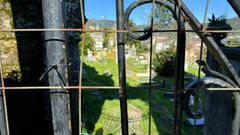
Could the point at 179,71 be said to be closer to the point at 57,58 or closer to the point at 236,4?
the point at 236,4

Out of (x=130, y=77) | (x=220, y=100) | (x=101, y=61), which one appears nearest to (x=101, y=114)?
(x=220, y=100)

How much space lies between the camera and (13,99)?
75.4 inches

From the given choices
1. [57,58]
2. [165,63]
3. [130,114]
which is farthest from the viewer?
[165,63]

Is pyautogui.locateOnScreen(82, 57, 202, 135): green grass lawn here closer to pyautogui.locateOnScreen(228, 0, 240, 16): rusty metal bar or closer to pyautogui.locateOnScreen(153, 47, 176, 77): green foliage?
pyautogui.locateOnScreen(153, 47, 176, 77): green foliage

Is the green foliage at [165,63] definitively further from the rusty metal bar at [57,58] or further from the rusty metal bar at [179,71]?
the rusty metal bar at [57,58]

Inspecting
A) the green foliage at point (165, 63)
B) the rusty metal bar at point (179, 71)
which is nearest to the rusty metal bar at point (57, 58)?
the rusty metal bar at point (179, 71)

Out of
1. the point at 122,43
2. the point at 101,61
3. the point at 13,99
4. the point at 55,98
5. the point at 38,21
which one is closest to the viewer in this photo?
the point at 55,98

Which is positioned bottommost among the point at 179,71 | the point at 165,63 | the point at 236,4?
the point at 165,63

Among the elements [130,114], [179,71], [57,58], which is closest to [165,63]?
[130,114]

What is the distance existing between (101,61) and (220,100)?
14851 mm

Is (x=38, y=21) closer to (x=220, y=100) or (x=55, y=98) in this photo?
(x=55, y=98)

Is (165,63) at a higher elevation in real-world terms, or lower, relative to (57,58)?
lower

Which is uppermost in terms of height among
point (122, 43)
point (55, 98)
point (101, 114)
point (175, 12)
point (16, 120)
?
point (175, 12)

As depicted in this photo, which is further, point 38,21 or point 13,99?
point 38,21
